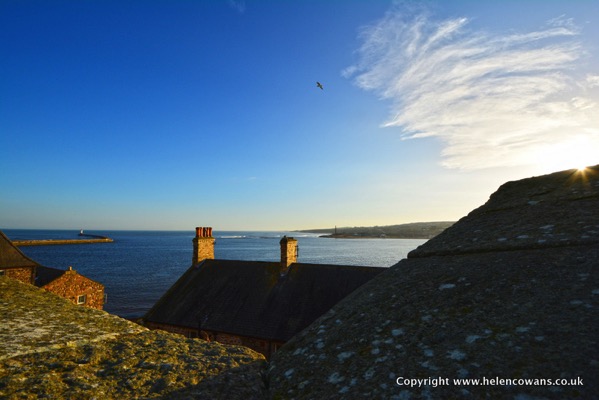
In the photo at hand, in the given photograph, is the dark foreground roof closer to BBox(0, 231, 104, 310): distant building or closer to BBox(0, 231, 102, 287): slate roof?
BBox(0, 231, 104, 310): distant building

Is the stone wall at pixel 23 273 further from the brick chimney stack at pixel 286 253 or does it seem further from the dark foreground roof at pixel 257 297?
the brick chimney stack at pixel 286 253

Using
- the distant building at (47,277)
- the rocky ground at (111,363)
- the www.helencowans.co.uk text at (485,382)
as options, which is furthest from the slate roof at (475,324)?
the distant building at (47,277)

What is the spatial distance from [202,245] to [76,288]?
50.4 ft

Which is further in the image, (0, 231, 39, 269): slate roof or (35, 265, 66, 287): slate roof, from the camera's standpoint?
(35, 265, 66, 287): slate roof

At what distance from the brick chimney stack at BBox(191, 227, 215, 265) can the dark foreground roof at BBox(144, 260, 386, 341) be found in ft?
5.46

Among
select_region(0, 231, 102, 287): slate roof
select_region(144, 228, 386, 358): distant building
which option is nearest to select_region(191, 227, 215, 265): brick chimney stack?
select_region(144, 228, 386, 358): distant building

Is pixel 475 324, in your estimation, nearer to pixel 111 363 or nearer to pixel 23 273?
pixel 111 363

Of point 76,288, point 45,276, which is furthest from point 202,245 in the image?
point 45,276

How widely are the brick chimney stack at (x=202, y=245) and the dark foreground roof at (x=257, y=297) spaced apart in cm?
166

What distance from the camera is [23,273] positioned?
2670 cm

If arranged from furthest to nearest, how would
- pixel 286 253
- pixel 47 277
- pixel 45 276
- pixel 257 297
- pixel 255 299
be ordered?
pixel 45 276 < pixel 47 277 < pixel 286 253 < pixel 257 297 < pixel 255 299

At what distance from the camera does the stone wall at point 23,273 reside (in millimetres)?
25898

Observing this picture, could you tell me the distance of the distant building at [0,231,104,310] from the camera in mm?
26273

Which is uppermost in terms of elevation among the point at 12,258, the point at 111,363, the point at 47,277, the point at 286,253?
the point at 111,363
